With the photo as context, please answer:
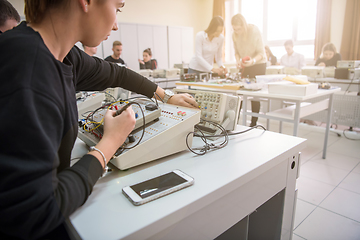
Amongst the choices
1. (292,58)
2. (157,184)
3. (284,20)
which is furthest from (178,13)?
(157,184)

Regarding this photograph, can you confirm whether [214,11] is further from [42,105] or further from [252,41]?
[42,105]

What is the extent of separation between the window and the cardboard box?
5016 mm

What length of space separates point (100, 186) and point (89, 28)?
400mm

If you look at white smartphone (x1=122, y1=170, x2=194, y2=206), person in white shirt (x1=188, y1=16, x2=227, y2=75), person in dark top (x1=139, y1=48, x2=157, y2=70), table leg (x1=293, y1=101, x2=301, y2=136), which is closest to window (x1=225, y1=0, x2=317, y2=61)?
person in dark top (x1=139, y1=48, x2=157, y2=70)

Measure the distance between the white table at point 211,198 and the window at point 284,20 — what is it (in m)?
6.39

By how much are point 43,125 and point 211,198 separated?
0.40m

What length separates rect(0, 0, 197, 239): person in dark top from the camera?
0.40 meters

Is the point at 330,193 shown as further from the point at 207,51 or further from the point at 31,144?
the point at 207,51

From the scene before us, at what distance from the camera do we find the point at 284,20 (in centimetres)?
667

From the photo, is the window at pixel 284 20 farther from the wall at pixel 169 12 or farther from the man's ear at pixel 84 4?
the man's ear at pixel 84 4

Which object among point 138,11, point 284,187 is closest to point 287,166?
point 284,187

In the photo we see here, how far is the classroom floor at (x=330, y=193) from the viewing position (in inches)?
57.8

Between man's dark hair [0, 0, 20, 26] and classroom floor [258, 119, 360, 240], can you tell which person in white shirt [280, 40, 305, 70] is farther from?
man's dark hair [0, 0, 20, 26]

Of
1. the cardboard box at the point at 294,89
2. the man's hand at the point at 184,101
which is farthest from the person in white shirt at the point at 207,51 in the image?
the man's hand at the point at 184,101
